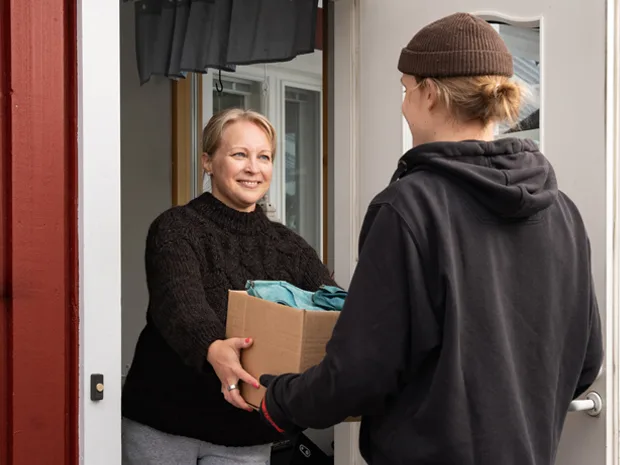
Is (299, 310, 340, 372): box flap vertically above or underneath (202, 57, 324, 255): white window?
underneath

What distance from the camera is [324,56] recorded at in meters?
2.56

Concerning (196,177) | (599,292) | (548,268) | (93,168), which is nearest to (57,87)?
(93,168)

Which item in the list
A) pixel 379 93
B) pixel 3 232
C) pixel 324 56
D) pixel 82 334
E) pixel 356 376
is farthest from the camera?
pixel 324 56

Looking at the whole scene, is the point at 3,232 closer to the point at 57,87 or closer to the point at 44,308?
the point at 44,308

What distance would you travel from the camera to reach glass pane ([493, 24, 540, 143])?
5.92 feet

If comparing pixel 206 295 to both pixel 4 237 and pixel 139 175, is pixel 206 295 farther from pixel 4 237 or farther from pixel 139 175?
pixel 139 175

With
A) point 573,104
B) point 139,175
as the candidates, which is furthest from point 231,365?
point 139,175

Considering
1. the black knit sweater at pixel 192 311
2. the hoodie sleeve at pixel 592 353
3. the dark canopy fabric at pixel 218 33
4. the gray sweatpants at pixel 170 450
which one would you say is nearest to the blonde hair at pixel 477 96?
the hoodie sleeve at pixel 592 353

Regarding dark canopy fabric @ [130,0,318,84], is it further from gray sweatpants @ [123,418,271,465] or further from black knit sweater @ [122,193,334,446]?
gray sweatpants @ [123,418,271,465]

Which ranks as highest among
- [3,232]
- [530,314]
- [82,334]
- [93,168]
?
[93,168]

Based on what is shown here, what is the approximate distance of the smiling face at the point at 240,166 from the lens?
1854 millimetres

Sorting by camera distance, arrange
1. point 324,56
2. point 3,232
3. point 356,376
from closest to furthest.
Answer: point 356,376 → point 3,232 → point 324,56

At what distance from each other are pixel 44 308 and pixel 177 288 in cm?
28

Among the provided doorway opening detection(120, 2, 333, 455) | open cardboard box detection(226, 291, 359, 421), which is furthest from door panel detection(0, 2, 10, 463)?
doorway opening detection(120, 2, 333, 455)
